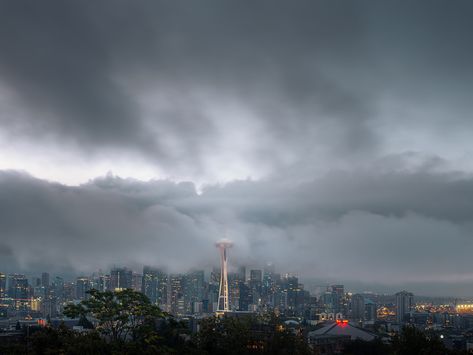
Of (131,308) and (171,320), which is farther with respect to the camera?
(171,320)

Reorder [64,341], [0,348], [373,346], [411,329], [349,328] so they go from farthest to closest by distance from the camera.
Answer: [349,328]
[373,346]
[411,329]
[0,348]
[64,341]

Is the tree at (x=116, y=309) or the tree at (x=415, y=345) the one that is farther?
the tree at (x=415, y=345)

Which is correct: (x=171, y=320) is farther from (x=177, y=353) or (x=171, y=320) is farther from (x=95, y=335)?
(x=95, y=335)

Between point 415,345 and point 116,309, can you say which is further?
point 415,345

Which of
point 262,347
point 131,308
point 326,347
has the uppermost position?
point 131,308

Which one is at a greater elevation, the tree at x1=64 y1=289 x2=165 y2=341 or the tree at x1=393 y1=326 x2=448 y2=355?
the tree at x1=64 y1=289 x2=165 y2=341

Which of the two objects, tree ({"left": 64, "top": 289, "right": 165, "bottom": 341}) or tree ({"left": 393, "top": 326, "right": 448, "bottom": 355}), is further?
tree ({"left": 393, "top": 326, "right": 448, "bottom": 355})

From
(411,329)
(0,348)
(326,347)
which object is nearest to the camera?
(0,348)

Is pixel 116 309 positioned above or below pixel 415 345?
above

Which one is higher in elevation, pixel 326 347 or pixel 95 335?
pixel 95 335

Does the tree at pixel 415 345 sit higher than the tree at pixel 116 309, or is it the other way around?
the tree at pixel 116 309

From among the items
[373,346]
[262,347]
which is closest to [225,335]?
[262,347]
